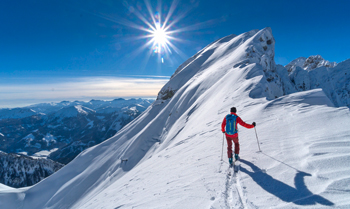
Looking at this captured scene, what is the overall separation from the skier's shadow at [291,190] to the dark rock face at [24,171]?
141 meters

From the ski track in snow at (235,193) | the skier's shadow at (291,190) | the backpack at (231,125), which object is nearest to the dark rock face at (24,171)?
the backpack at (231,125)

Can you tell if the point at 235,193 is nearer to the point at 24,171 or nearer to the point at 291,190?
the point at 291,190

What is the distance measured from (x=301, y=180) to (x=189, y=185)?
3.44 meters

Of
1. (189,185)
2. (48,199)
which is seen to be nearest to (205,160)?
(189,185)

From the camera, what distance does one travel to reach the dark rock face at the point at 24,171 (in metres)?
107

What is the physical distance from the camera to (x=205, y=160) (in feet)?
25.4

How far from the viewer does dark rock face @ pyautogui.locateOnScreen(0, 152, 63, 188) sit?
352ft

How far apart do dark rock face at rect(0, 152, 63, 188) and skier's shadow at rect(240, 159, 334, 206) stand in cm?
14104

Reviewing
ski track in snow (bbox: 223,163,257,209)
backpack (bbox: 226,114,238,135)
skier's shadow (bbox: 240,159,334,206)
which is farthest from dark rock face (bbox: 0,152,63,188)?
skier's shadow (bbox: 240,159,334,206)

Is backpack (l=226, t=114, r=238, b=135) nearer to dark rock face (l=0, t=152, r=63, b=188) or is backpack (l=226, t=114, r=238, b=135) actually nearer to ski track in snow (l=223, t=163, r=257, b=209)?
ski track in snow (l=223, t=163, r=257, b=209)

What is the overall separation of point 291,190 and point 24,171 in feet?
519

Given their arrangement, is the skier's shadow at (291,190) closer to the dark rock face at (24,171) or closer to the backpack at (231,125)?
the backpack at (231,125)

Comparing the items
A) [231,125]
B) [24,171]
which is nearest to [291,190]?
[231,125]

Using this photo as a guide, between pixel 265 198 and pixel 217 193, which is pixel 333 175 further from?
pixel 217 193
